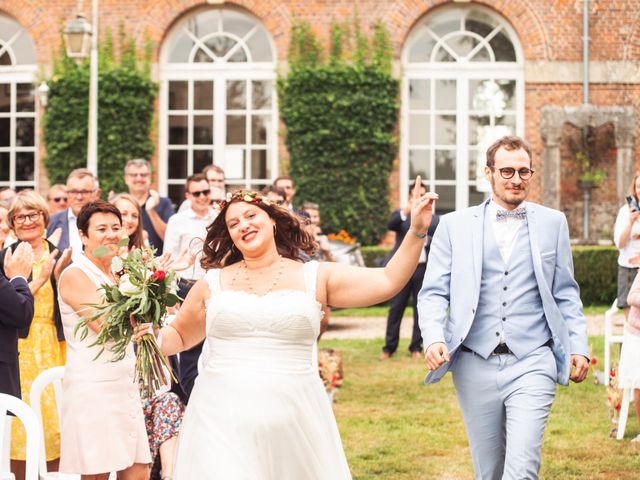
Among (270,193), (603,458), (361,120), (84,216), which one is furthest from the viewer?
(361,120)

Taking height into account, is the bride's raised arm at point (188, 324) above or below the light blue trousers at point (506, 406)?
above

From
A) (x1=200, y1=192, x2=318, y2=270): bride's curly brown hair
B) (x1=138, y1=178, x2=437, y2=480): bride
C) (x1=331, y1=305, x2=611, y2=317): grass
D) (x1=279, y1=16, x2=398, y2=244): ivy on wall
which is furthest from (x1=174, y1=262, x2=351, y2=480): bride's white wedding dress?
(x1=279, y1=16, x2=398, y2=244): ivy on wall

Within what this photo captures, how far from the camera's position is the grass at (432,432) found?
23.2 feet

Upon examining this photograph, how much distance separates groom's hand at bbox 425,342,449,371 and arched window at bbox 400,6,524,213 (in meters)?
15.2

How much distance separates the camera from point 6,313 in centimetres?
496

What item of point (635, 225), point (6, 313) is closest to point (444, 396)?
point (635, 225)

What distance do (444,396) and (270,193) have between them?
2.65m

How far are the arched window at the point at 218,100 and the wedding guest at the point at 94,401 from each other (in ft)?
48.9

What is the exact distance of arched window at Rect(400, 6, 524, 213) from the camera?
2002 centimetres

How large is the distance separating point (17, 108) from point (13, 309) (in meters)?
16.6

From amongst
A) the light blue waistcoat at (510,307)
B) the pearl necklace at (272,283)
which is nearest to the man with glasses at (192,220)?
the light blue waistcoat at (510,307)

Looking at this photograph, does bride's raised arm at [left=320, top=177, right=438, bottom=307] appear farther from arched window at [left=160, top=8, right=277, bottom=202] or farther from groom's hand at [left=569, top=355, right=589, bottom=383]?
arched window at [left=160, top=8, right=277, bottom=202]

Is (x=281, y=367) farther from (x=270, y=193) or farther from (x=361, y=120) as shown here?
(x=361, y=120)

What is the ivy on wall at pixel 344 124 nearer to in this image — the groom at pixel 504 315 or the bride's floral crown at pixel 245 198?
the groom at pixel 504 315
